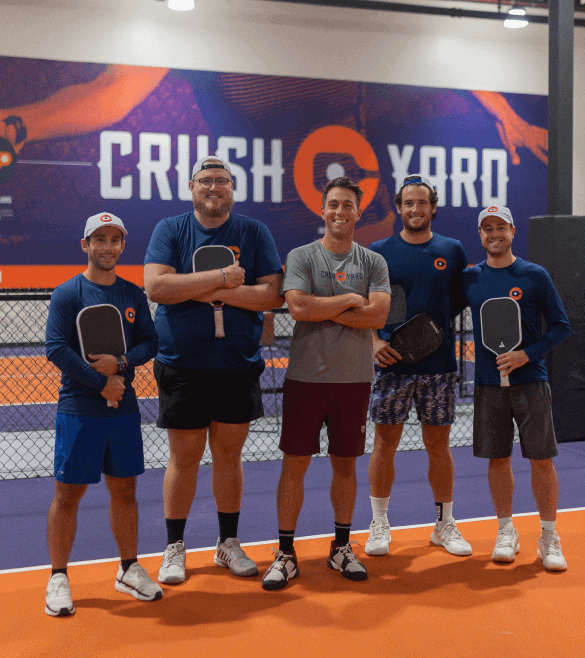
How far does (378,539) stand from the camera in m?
3.44

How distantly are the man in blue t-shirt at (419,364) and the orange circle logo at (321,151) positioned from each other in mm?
7584

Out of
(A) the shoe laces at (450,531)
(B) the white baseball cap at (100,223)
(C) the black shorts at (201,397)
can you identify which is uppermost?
(B) the white baseball cap at (100,223)

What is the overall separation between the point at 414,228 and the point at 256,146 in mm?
7741

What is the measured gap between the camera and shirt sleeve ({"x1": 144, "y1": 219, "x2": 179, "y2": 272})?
9.98ft

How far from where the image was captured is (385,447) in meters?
3.50

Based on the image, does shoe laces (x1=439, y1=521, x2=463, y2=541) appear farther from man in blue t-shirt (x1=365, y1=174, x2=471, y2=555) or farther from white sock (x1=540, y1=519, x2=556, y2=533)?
Answer: white sock (x1=540, y1=519, x2=556, y2=533)

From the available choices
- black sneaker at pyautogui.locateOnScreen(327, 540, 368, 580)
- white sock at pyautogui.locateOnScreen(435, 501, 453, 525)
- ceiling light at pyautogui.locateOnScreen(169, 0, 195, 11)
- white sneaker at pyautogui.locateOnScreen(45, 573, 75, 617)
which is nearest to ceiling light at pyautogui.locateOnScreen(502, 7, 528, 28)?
ceiling light at pyautogui.locateOnScreen(169, 0, 195, 11)

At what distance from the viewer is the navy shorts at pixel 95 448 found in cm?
269

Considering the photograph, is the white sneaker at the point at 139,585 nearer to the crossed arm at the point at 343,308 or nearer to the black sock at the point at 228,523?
the black sock at the point at 228,523

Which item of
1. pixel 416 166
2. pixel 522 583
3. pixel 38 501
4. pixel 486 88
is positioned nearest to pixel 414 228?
pixel 522 583

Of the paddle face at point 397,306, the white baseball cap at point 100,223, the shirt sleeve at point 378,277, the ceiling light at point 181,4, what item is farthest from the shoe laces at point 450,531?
the ceiling light at point 181,4

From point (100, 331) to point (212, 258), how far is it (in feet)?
2.03

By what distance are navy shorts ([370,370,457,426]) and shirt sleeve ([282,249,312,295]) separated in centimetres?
77

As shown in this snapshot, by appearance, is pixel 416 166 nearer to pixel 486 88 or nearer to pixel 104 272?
pixel 486 88
